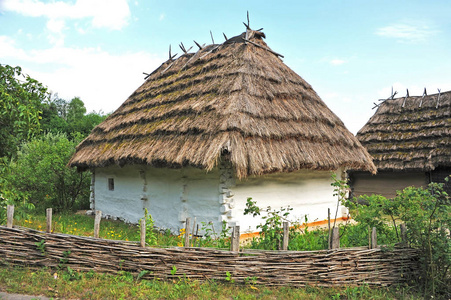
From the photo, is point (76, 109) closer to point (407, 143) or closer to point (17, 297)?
point (407, 143)

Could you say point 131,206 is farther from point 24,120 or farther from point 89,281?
point 89,281

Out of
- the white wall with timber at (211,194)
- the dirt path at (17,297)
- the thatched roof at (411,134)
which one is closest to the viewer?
the dirt path at (17,297)

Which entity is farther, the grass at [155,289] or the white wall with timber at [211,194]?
the white wall with timber at [211,194]

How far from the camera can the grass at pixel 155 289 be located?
4555 millimetres

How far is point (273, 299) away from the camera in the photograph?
4520 mm

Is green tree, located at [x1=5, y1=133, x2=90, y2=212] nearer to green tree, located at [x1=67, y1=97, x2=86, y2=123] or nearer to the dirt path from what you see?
the dirt path

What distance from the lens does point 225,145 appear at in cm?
739

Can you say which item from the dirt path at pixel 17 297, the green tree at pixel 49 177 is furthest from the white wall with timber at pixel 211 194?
the dirt path at pixel 17 297

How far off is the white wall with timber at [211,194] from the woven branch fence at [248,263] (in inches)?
119

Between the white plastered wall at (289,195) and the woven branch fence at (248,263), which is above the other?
the white plastered wall at (289,195)

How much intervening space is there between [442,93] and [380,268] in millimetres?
14536

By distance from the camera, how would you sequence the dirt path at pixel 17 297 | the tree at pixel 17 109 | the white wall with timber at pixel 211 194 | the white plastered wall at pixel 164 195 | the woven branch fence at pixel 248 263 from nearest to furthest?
the dirt path at pixel 17 297 → the woven branch fence at pixel 248 263 → the tree at pixel 17 109 → the white wall with timber at pixel 211 194 → the white plastered wall at pixel 164 195

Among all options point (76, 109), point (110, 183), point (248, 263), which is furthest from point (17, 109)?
point (76, 109)

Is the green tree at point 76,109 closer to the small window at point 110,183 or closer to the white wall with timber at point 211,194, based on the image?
the small window at point 110,183
